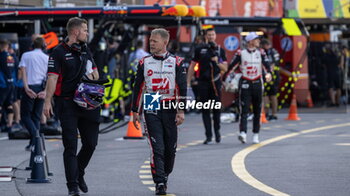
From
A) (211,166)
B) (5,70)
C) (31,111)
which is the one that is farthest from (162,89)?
(5,70)

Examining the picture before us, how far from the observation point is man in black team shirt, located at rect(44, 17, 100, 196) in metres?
9.87

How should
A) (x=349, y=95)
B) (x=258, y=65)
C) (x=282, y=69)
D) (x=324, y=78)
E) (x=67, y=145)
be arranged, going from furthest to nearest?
(x=349, y=95)
(x=324, y=78)
(x=282, y=69)
(x=258, y=65)
(x=67, y=145)

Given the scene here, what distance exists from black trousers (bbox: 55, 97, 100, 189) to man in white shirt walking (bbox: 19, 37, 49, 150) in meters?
5.29

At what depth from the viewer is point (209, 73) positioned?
16625mm

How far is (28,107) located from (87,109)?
5.68 m

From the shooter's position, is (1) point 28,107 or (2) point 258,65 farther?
(2) point 258,65

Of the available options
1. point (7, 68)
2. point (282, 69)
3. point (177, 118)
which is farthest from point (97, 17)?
point (177, 118)

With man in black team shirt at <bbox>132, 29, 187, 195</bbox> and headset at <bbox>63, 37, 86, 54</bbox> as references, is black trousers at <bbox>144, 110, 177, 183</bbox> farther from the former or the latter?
headset at <bbox>63, 37, 86, 54</bbox>

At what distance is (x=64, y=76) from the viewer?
9.99 meters

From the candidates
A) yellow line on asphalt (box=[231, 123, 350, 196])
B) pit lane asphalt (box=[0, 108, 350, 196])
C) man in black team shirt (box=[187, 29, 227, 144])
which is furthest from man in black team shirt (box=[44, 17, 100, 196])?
man in black team shirt (box=[187, 29, 227, 144])

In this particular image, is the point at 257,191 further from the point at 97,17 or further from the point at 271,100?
the point at 271,100

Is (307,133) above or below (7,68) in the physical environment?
below

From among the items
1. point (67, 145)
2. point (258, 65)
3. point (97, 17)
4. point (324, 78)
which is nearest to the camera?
point (67, 145)

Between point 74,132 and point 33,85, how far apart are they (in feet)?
19.0
